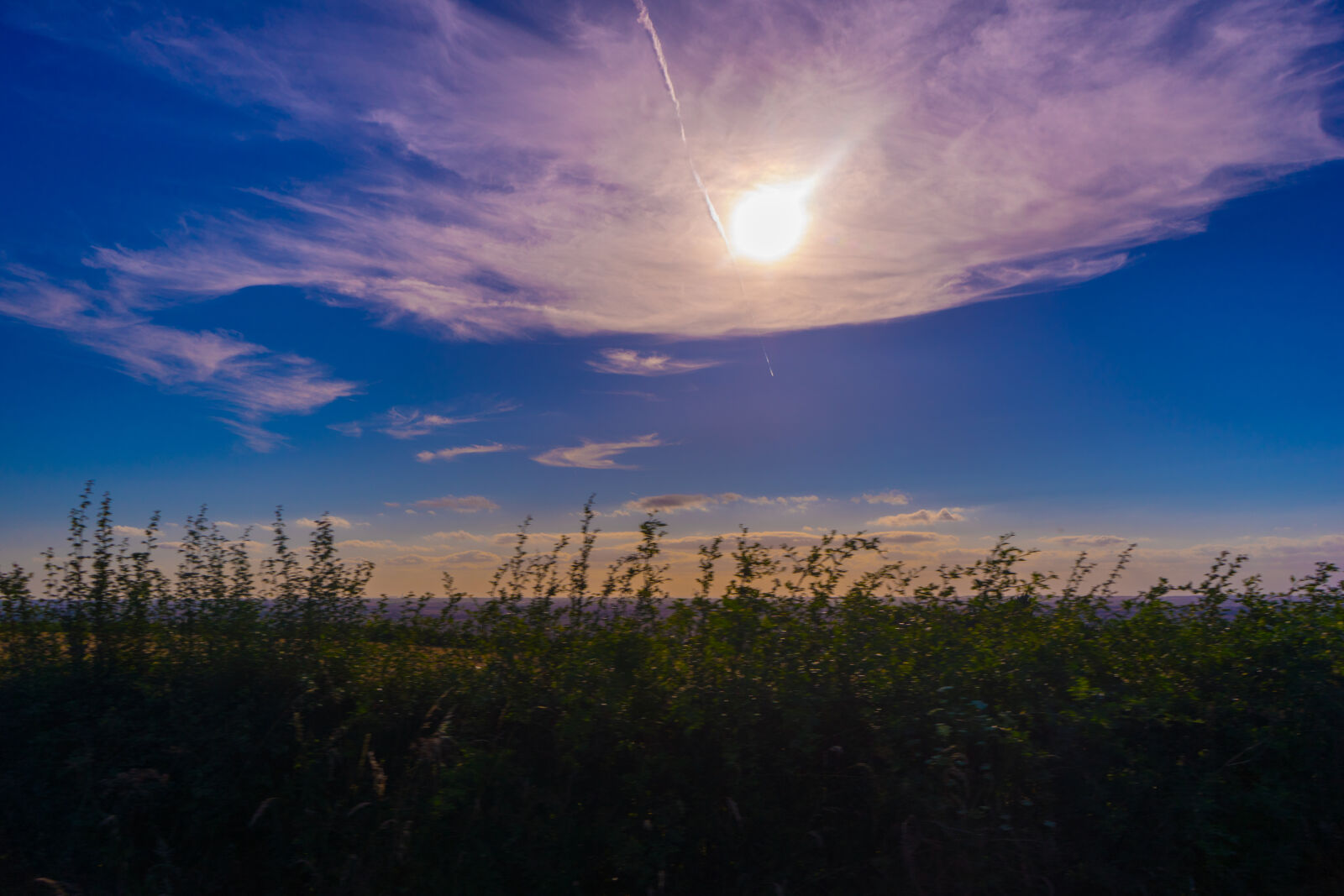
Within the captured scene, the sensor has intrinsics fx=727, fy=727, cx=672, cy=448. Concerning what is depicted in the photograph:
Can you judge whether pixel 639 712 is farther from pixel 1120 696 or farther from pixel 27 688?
pixel 27 688

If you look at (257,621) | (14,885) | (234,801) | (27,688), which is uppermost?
(257,621)

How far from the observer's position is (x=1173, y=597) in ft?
18.7

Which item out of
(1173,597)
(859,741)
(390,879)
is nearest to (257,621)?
(390,879)

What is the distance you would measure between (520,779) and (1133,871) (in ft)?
11.3

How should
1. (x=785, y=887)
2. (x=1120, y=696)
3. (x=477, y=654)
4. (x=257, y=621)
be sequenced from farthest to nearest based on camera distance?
(x=257, y=621) < (x=477, y=654) < (x=1120, y=696) < (x=785, y=887)

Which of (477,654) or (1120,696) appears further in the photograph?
(477,654)

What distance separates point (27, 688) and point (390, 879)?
3.27m

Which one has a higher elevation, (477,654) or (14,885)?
(477,654)

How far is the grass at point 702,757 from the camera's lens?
Result: 402 cm

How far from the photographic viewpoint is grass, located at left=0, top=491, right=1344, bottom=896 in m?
4.02

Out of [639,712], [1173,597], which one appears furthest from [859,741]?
[1173,597]

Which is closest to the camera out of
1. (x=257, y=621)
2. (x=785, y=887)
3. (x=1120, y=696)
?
(x=785, y=887)

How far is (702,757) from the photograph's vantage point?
4.23 metres

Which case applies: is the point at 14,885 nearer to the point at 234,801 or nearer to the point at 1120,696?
the point at 234,801
